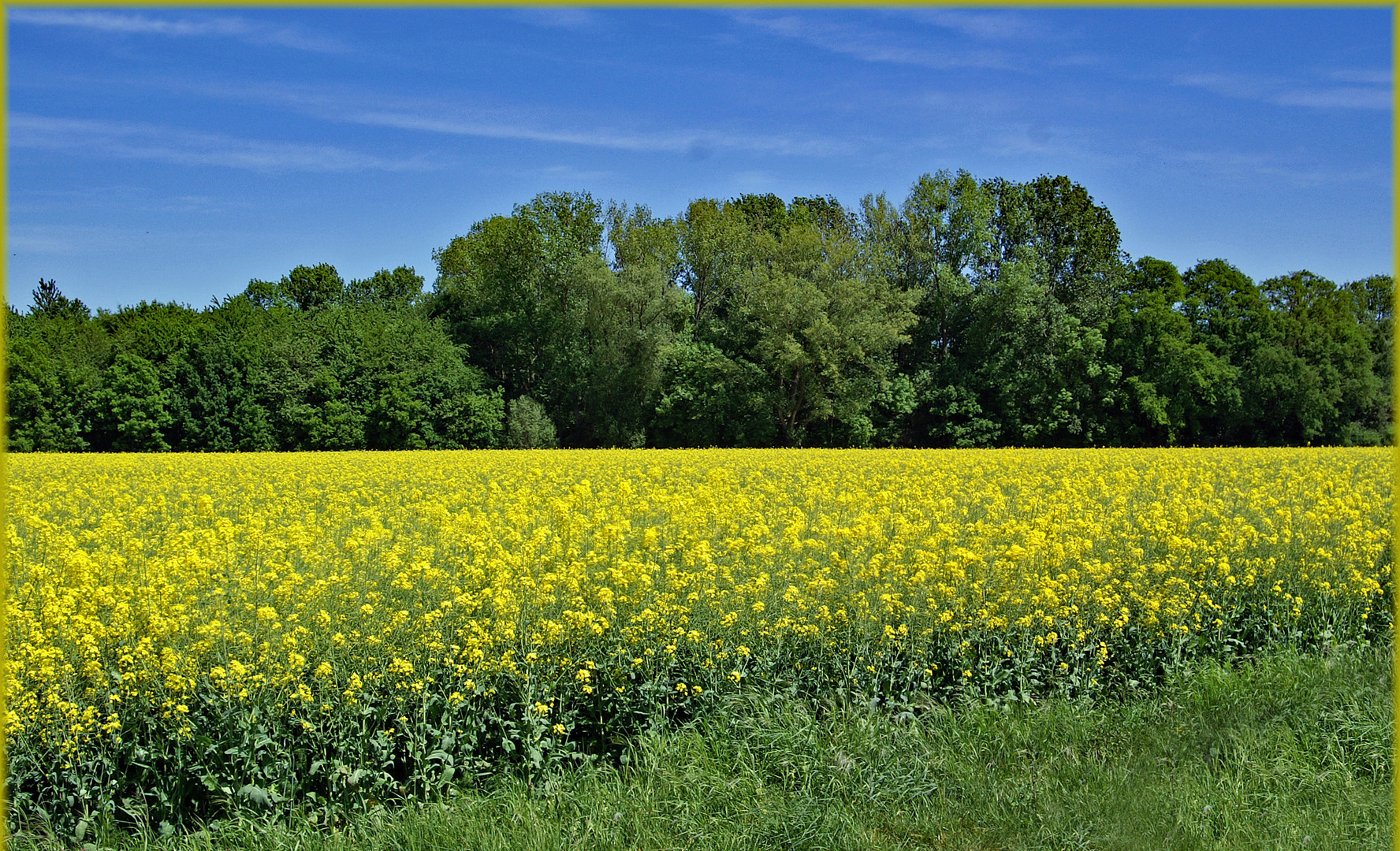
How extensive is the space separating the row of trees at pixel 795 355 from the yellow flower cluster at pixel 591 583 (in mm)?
30881

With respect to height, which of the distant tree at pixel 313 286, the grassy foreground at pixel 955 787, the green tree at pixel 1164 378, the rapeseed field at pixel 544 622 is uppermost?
the distant tree at pixel 313 286

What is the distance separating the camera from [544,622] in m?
6.02

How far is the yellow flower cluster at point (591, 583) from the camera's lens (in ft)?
18.3

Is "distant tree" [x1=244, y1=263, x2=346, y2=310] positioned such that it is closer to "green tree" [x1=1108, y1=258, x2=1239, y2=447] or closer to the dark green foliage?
the dark green foliage

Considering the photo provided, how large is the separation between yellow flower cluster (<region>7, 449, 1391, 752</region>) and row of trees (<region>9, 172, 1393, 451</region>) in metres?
30.9

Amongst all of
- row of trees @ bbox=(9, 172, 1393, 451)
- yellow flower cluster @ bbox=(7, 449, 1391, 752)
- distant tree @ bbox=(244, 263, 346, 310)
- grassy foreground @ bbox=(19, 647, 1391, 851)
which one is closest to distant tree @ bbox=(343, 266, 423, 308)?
distant tree @ bbox=(244, 263, 346, 310)

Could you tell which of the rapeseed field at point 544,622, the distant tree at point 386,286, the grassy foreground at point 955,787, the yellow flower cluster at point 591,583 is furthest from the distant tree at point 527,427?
the grassy foreground at point 955,787

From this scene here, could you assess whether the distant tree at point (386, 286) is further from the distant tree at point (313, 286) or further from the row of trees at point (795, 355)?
the row of trees at point (795, 355)

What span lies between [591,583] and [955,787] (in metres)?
2.86

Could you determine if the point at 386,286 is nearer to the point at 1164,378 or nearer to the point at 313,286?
the point at 313,286

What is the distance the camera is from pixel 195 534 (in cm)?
805

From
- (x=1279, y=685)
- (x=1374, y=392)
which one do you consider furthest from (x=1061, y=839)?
(x=1374, y=392)

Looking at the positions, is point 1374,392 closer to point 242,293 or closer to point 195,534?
point 195,534

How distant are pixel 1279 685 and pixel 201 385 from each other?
4393cm
